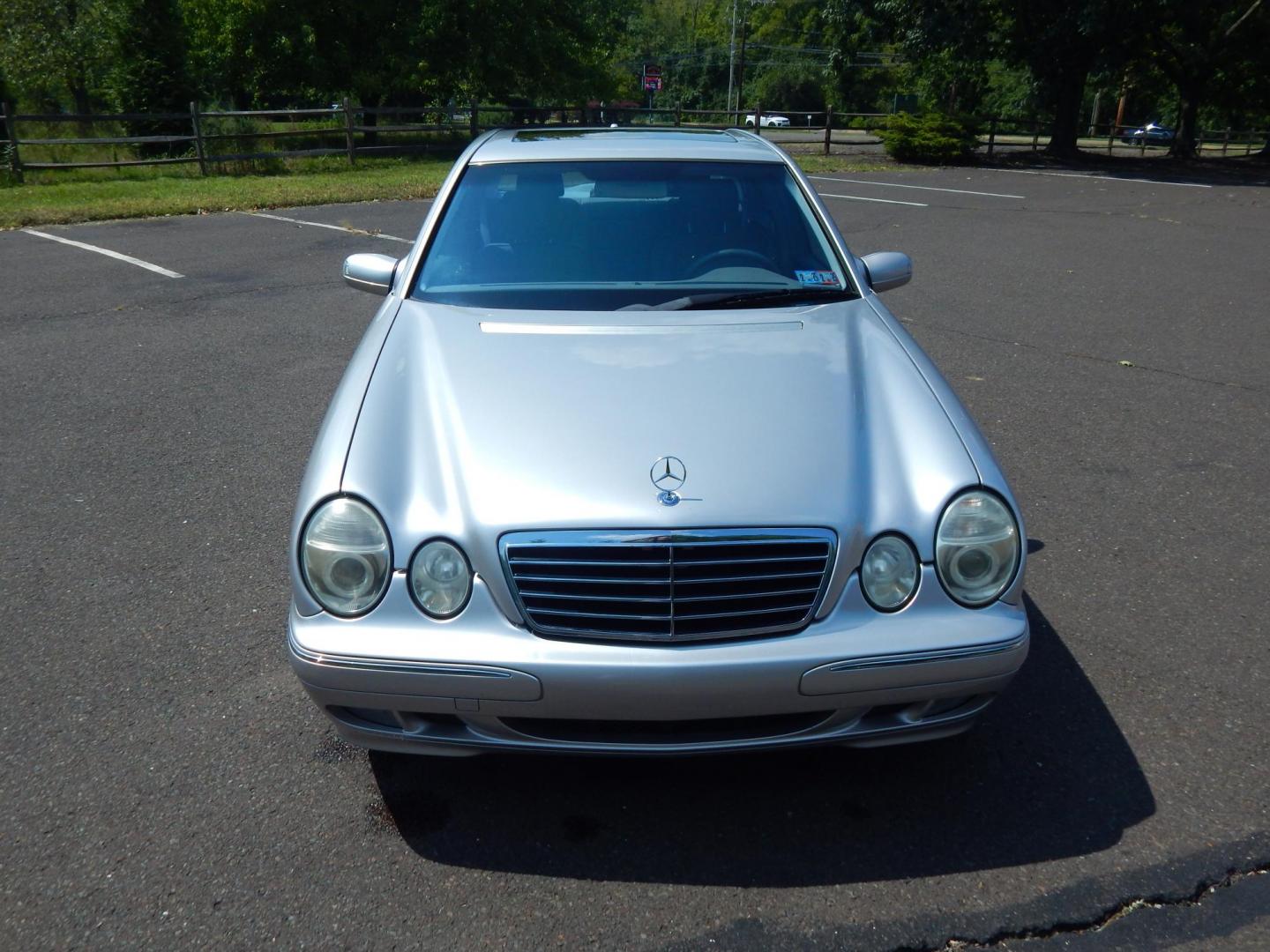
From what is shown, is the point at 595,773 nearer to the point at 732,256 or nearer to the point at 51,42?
the point at 732,256

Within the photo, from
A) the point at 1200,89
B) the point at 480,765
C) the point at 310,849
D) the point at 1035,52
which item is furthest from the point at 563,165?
the point at 1200,89

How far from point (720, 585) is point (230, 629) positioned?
6.40 feet

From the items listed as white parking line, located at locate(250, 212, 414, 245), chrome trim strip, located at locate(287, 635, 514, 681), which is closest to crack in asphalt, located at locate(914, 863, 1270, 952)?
chrome trim strip, located at locate(287, 635, 514, 681)

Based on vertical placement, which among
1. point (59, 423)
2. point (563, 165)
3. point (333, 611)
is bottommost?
point (59, 423)

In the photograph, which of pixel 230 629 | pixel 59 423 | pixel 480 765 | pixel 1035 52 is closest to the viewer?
pixel 480 765

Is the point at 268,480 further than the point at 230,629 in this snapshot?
Yes

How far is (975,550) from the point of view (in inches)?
106

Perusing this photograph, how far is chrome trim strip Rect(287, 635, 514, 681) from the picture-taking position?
2.48 metres

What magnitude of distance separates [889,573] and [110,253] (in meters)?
10.6

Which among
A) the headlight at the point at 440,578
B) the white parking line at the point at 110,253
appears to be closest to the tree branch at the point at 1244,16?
the white parking line at the point at 110,253

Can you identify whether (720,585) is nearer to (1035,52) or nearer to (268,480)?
(268,480)

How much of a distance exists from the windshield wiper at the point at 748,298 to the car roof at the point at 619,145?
0.81m

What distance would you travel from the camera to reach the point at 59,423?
5797 millimetres

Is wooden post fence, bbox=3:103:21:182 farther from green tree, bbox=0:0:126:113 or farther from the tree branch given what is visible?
the tree branch
